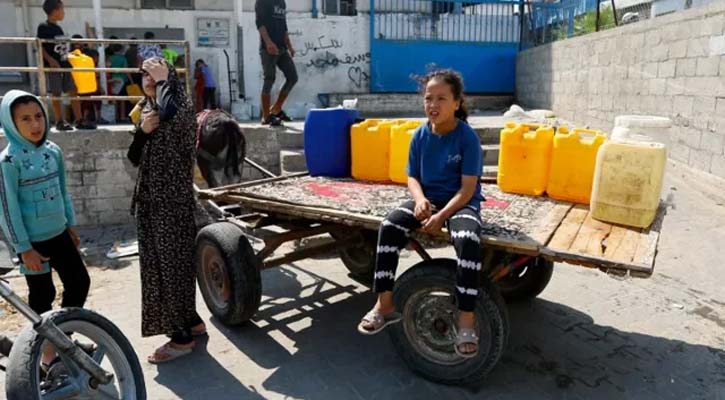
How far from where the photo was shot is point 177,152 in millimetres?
3281

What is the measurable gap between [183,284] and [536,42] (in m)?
12.5

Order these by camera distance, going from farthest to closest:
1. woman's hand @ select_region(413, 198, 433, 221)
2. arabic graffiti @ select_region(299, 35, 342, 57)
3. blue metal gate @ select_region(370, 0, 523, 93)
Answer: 1. blue metal gate @ select_region(370, 0, 523, 93)
2. arabic graffiti @ select_region(299, 35, 342, 57)
3. woman's hand @ select_region(413, 198, 433, 221)

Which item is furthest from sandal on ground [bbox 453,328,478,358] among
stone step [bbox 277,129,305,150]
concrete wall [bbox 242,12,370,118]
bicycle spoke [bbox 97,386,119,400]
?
concrete wall [bbox 242,12,370,118]

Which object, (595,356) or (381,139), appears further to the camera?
(381,139)

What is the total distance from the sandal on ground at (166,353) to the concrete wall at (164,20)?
35.2ft

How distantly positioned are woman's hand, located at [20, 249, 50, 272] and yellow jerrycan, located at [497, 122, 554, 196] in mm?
2876

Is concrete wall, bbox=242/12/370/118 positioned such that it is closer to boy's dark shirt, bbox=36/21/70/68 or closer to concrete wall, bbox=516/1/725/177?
concrete wall, bbox=516/1/725/177

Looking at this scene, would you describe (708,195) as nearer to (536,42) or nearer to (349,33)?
(536,42)

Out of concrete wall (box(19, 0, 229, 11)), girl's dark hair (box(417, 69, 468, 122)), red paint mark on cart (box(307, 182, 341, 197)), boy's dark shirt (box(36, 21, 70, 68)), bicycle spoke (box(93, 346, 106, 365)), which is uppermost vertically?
concrete wall (box(19, 0, 229, 11))

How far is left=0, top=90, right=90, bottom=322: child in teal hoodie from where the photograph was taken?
9.61 ft

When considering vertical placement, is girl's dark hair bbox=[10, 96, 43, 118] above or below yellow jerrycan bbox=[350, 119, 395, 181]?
above

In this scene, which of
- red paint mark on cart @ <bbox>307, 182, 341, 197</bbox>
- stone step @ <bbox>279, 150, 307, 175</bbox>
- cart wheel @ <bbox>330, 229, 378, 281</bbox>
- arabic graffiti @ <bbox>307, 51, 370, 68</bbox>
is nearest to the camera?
red paint mark on cart @ <bbox>307, 182, 341, 197</bbox>

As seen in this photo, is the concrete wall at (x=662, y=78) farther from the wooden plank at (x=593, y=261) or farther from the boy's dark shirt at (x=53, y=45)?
Result: the boy's dark shirt at (x=53, y=45)

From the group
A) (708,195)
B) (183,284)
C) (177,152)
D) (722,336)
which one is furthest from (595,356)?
(708,195)
